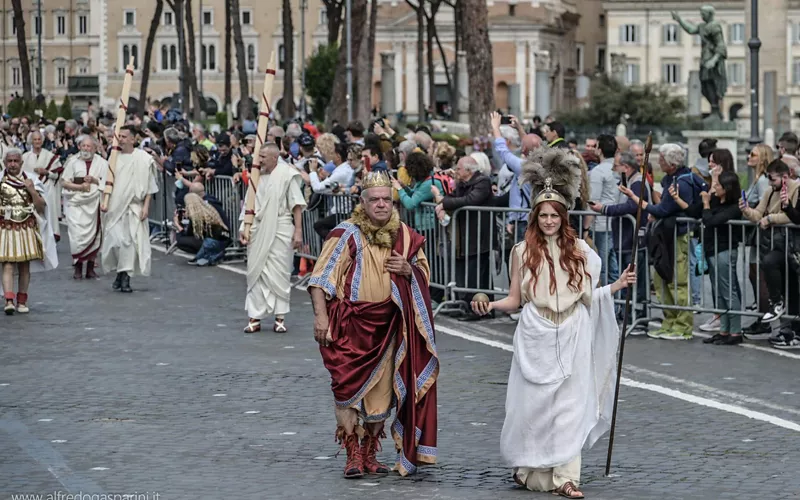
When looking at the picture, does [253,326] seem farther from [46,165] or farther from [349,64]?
[349,64]

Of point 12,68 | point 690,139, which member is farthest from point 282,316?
point 12,68

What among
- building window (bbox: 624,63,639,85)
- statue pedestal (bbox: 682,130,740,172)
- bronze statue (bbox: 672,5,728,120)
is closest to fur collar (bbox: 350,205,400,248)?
statue pedestal (bbox: 682,130,740,172)

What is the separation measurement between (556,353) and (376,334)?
109 centimetres

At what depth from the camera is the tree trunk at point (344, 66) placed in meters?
48.0

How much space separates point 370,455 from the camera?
1037 centimetres

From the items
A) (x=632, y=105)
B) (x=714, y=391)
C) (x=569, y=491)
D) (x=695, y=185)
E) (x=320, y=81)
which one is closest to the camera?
(x=569, y=491)

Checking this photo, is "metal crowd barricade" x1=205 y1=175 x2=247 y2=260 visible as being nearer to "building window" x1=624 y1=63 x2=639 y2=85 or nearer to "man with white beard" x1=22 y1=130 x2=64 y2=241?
"man with white beard" x1=22 y1=130 x2=64 y2=241

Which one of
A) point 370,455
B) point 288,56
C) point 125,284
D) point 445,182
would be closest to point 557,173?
point 370,455

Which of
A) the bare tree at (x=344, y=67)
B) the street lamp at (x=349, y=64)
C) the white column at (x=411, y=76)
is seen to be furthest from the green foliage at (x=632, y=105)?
the white column at (x=411, y=76)

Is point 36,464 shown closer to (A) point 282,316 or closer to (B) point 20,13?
(A) point 282,316

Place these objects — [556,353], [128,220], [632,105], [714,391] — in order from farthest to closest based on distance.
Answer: [632,105]
[128,220]
[714,391]
[556,353]

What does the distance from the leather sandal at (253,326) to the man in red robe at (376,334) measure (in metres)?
6.60

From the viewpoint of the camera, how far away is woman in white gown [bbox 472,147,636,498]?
977 cm

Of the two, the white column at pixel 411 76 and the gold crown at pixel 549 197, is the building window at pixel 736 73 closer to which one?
the white column at pixel 411 76
